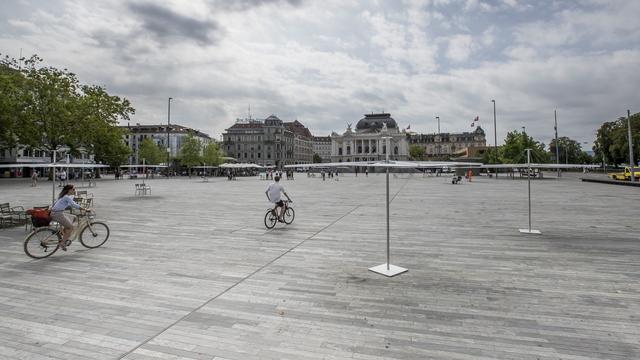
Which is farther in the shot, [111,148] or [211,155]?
→ [211,155]

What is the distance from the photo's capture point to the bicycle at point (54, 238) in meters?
8.15

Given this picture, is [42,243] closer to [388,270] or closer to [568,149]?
[388,270]

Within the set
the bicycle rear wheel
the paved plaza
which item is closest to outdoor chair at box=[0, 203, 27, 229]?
the paved plaza

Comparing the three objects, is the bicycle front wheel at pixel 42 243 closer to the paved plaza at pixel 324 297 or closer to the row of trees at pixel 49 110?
the paved plaza at pixel 324 297

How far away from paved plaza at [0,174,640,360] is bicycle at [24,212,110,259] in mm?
277

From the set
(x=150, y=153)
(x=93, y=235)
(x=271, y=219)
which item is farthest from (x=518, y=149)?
(x=150, y=153)

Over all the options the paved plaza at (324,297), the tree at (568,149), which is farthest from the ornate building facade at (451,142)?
the paved plaza at (324,297)

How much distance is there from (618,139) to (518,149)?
29.1 metres

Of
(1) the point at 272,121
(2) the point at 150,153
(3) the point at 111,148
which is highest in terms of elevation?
(1) the point at 272,121

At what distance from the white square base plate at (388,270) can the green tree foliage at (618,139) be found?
3150 inches

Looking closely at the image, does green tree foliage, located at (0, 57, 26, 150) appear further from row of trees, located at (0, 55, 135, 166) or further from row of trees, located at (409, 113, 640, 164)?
row of trees, located at (409, 113, 640, 164)

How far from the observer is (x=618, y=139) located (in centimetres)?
6944

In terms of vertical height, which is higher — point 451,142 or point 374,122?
point 374,122

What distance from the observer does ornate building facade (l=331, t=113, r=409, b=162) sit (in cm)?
14312
